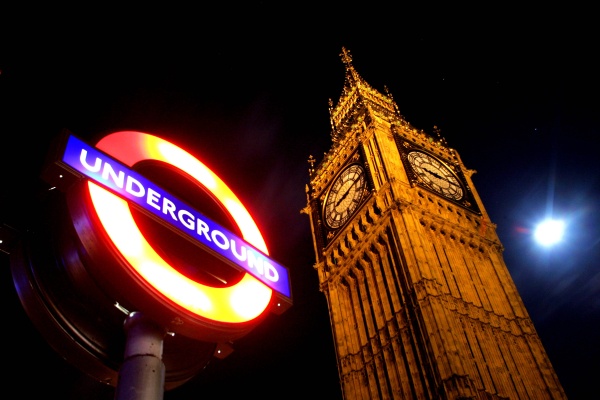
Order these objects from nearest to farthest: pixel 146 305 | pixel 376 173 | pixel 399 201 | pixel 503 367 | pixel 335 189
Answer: pixel 146 305 < pixel 503 367 < pixel 399 201 < pixel 376 173 < pixel 335 189

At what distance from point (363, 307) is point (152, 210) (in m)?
26.2

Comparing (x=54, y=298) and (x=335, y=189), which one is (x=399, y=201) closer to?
(x=335, y=189)

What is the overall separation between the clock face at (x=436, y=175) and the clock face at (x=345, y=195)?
148 inches

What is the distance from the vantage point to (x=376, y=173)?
31.5 m

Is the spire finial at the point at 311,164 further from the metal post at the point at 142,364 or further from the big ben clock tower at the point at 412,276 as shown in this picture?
the metal post at the point at 142,364

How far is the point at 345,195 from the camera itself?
111 ft

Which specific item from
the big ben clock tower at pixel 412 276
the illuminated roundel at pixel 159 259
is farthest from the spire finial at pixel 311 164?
the illuminated roundel at pixel 159 259

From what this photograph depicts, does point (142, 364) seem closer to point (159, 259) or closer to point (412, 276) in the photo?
point (159, 259)

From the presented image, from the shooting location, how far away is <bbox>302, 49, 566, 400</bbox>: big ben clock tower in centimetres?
2277

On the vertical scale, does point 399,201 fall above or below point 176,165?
above

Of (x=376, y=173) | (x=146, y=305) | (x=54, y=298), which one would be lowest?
(x=146, y=305)

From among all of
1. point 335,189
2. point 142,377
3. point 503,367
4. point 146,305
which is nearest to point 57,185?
point 146,305

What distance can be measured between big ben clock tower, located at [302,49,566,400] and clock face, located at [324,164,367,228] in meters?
0.11

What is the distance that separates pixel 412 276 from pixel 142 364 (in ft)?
77.5
